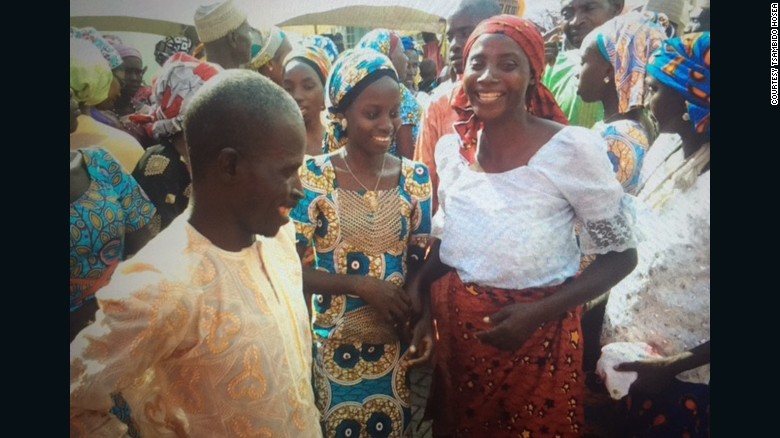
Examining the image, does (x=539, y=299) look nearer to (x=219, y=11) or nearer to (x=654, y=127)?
(x=654, y=127)

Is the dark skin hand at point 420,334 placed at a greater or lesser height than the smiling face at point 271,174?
lesser

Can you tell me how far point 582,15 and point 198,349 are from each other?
2.16m

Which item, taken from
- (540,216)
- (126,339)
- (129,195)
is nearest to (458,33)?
(540,216)

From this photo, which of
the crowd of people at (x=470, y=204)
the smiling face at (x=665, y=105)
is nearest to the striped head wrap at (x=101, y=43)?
the crowd of people at (x=470, y=204)

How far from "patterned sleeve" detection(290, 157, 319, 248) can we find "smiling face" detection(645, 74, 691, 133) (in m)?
1.49

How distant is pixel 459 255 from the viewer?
336cm

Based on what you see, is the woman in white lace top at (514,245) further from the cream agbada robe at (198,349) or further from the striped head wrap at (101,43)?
the striped head wrap at (101,43)

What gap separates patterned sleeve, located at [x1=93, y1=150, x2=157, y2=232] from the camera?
3383 mm

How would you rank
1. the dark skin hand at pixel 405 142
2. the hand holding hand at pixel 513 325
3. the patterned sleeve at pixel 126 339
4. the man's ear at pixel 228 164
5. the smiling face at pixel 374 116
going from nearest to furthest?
the patterned sleeve at pixel 126 339, the man's ear at pixel 228 164, the smiling face at pixel 374 116, the hand holding hand at pixel 513 325, the dark skin hand at pixel 405 142

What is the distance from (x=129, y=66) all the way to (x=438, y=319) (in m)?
1.79

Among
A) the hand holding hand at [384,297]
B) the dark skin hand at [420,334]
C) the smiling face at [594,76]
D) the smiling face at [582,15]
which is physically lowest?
the dark skin hand at [420,334]

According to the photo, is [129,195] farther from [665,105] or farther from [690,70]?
[690,70]

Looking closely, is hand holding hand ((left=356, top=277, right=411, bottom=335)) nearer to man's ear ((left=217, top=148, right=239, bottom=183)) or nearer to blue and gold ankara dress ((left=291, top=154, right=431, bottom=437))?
blue and gold ankara dress ((left=291, top=154, right=431, bottom=437))

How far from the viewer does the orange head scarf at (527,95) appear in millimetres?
3227
